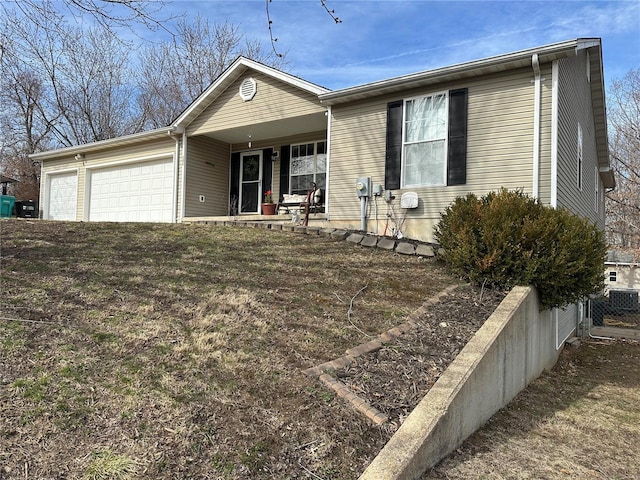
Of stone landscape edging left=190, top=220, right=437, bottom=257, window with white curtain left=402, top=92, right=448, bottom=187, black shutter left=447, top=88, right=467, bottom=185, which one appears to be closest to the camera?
stone landscape edging left=190, top=220, right=437, bottom=257

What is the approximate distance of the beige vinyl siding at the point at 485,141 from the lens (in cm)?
775

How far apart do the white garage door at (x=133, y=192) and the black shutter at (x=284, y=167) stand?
325cm

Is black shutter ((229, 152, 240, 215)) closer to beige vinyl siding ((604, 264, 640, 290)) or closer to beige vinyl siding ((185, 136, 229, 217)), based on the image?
beige vinyl siding ((185, 136, 229, 217))

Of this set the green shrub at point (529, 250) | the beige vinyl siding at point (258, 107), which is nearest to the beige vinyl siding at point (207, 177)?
the beige vinyl siding at point (258, 107)

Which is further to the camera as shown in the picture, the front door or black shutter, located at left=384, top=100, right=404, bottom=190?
the front door

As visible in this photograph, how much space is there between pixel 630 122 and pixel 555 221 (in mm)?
24032

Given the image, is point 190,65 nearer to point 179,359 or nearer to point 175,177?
point 175,177

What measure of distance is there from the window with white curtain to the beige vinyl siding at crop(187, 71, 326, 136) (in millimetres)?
2289

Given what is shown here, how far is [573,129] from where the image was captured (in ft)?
30.2

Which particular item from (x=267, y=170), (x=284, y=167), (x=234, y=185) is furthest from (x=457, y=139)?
(x=234, y=185)

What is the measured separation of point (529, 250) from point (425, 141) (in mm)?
3639

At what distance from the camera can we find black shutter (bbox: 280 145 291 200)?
12.7m

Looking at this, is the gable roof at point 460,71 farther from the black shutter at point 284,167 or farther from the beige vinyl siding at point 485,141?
the black shutter at point 284,167

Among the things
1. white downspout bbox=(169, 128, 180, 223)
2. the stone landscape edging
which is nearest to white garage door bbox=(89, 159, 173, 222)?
white downspout bbox=(169, 128, 180, 223)
